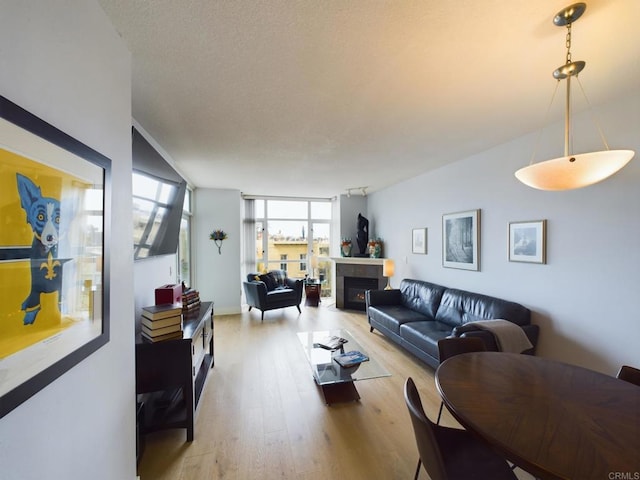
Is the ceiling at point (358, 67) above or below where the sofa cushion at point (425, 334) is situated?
above

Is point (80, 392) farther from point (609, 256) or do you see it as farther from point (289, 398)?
point (609, 256)

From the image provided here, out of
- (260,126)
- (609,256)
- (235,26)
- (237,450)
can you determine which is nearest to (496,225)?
(609,256)

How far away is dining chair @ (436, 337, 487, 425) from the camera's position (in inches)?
73.0

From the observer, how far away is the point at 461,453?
4.13ft

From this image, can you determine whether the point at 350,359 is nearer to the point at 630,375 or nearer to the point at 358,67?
the point at 630,375

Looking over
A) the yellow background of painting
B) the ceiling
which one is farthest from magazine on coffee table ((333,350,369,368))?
the ceiling

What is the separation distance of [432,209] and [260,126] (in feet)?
Answer: 9.65

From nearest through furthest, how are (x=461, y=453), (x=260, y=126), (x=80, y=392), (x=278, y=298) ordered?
(x=80, y=392)
(x=461, y=453)
(x=260, y=126)
(x=278, y=298)

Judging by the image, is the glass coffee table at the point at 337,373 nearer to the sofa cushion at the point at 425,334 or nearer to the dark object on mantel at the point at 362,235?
the sofa cushion at the point at 425,334

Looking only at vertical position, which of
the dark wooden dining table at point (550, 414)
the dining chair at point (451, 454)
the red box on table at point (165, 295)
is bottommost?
the dining chair at point (451, 454)

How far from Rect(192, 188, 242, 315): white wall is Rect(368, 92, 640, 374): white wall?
405 centimetres

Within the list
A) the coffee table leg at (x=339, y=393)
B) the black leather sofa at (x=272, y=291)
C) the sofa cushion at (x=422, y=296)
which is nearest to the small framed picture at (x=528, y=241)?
the sofa cushion at (x=422, y=296)

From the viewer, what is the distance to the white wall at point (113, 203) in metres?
0.73

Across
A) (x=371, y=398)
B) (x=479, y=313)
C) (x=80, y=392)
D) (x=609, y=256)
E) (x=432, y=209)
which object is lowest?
(x=371, y=398)
